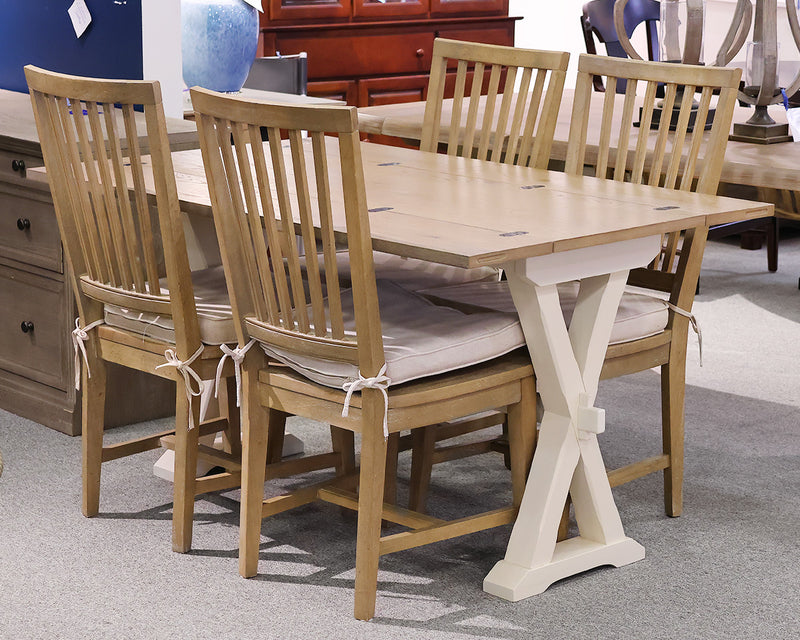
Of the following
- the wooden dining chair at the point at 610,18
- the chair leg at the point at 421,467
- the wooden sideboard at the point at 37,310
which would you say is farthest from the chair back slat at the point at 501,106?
the wooden dining chair at the point at 610,18

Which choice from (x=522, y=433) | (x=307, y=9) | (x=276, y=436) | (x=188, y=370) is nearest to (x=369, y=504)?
(x=522, y=433)

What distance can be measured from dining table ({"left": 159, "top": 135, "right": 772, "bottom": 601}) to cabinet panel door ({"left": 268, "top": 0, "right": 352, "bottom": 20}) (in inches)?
99.7

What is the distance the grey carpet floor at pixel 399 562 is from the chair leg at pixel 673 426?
0.05 meters

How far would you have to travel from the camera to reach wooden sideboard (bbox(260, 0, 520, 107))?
4895 millimetres

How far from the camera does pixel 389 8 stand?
17.1 feet

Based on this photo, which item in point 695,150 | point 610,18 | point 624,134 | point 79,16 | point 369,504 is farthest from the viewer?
point 610,18

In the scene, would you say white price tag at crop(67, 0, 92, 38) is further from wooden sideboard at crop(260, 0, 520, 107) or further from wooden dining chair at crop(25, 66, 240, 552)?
wooden sideboard at crop(260, 0, 520, 107)

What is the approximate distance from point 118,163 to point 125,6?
1.21 m

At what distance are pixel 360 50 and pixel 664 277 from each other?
289 cm

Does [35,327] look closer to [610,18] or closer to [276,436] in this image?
[276,436]

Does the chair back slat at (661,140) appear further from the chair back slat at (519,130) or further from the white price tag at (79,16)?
the white price tag at (79,16)

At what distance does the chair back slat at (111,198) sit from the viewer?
7.21ft

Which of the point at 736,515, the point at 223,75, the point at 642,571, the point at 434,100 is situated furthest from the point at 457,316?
the point at 223,75

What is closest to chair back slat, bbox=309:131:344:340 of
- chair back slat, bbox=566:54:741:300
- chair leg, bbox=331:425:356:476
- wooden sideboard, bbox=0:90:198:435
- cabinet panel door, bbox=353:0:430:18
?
chair leg, bbox=331:425:356:476
